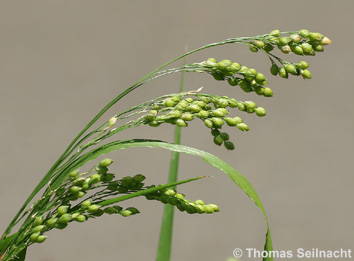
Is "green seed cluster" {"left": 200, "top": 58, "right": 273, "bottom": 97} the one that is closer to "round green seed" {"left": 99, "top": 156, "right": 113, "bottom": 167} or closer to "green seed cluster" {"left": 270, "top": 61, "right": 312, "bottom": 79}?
"green seed cluster" {"left": 270, "top": 61, "right": 312, "bottom": 79}

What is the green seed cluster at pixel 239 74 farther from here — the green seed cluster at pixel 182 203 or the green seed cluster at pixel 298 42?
the green seed cluster at pixel 182 203

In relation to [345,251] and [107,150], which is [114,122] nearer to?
[107,150]

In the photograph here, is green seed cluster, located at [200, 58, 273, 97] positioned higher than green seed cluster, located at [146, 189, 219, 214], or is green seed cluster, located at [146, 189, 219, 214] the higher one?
green seed cluster, located at [200, 58, 273, 97]

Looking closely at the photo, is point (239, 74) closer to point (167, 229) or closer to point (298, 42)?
point (298, 42)

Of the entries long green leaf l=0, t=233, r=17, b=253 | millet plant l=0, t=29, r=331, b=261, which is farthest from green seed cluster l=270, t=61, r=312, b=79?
long green leaf l=0, t=233, r=17, b=253

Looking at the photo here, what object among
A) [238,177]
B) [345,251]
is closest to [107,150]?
[238,177]
